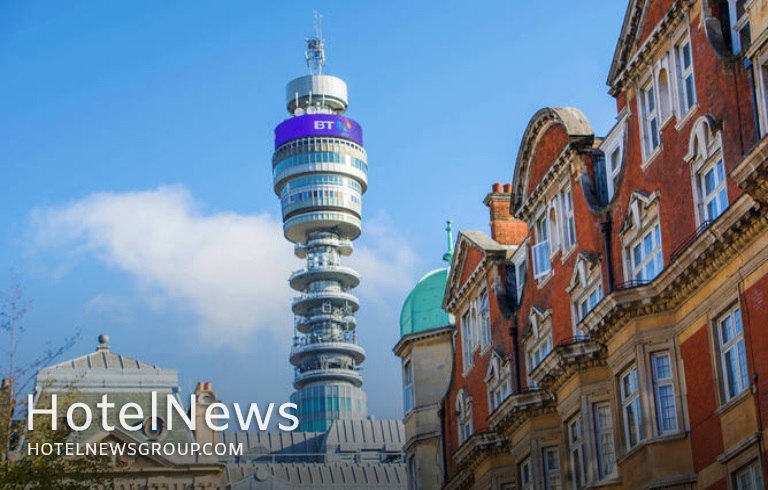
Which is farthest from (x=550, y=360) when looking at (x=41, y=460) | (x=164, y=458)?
(x=164, y=458)

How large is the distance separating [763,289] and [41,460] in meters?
25.0

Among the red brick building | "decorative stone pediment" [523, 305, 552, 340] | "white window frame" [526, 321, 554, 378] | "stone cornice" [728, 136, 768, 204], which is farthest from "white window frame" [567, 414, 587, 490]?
"stone cornice" [728, 136, 768, 204]

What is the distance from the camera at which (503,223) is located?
5612 cm

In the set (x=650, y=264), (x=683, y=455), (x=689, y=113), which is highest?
(x=689, y=113)

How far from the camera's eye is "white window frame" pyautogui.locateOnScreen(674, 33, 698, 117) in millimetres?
34875

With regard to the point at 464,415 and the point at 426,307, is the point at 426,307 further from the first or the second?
the point at 464,415

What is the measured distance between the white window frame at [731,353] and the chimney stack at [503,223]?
23.3 metres

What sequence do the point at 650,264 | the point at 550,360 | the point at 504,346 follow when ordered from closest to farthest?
the point at 650,264, the point at 550,360, the point at 504,346

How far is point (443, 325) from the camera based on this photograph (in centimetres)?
6191

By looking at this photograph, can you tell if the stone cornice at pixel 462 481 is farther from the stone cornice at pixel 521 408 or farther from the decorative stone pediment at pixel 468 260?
the decorative stone pediment at pixel 468 260

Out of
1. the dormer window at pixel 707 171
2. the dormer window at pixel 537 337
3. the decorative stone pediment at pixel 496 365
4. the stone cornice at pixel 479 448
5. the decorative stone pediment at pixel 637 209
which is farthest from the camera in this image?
the decorative stone pediment at pixel 496 365

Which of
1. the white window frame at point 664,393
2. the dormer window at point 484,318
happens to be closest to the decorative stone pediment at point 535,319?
the dormer window at point 484,318

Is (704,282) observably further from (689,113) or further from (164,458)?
(164,458)

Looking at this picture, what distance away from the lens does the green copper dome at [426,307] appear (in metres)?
62.4
